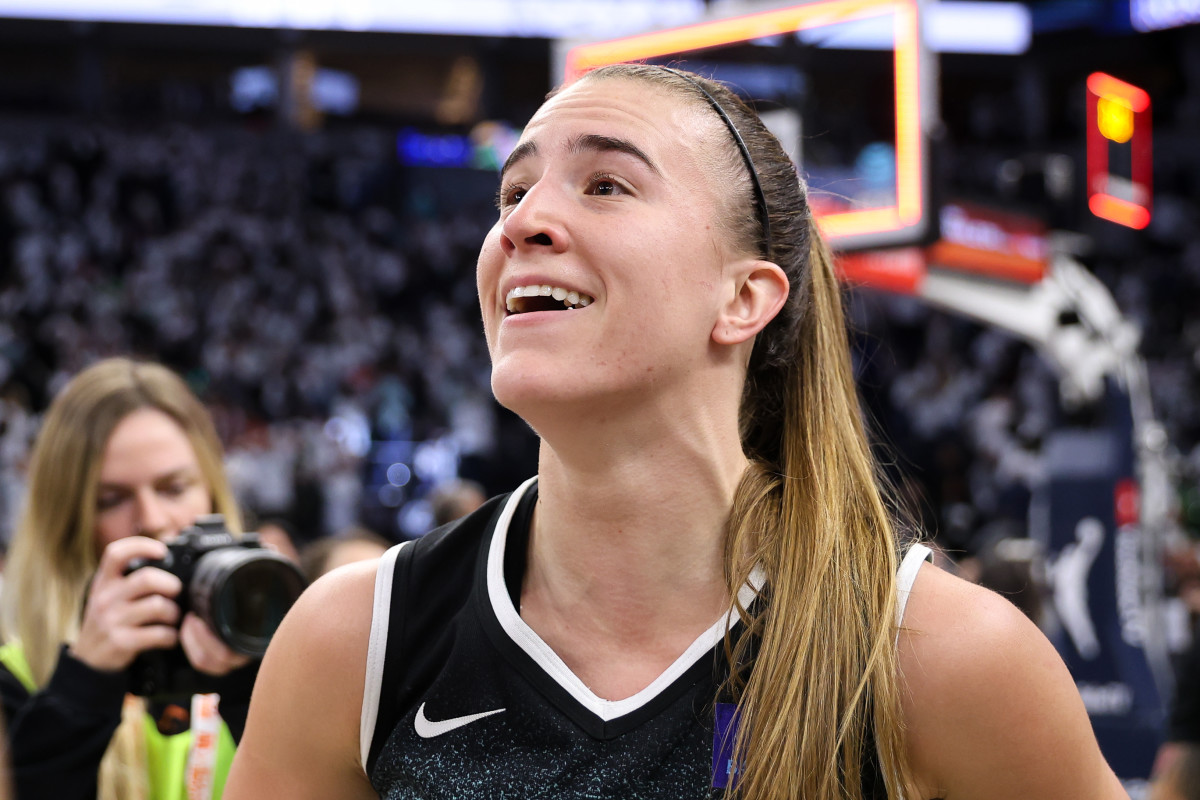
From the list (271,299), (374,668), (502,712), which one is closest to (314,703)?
(374,668)

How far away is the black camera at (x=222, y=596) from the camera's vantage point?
176 centimetres

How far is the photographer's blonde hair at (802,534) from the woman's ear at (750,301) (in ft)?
0.12

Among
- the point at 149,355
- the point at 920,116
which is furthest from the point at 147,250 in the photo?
the point at 920,116

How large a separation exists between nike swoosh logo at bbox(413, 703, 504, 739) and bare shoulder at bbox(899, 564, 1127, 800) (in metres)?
0.50

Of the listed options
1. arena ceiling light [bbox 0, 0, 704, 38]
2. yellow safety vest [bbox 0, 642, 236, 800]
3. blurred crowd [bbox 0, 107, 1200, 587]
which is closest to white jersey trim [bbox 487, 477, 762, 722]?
yellow safety vest [bbox 0, 642, 236, 800]

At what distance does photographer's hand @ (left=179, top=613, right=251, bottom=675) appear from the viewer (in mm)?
1771

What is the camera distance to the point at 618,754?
4.39 ft

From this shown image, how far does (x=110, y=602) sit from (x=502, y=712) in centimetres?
78

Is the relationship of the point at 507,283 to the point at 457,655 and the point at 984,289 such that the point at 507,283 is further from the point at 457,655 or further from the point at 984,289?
the point at 984,289

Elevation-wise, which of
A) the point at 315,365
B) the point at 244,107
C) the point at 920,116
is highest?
the point at 244,107

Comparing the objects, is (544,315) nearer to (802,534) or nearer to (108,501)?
(802,534)

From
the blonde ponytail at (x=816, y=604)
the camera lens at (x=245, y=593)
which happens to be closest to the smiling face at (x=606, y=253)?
the blonde ponytail at (x=816, y=604)

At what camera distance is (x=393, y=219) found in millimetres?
18312

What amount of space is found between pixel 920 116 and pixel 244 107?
16.1 m
